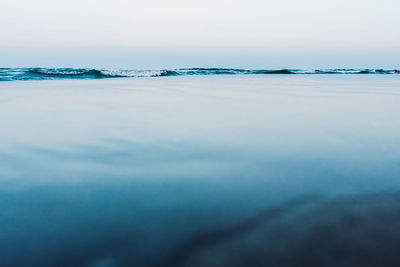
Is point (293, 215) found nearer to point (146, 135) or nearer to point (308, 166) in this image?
point (308, 166)

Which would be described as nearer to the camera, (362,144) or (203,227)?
(203,227)

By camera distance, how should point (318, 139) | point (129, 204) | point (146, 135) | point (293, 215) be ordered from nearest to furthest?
point (293, 215) < point (129, 204) < point (318, 139) < point (146, 135)

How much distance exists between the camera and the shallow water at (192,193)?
42.5 inches

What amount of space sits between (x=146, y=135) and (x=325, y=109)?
2.87 metres

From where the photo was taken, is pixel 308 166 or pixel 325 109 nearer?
pixel 308 166

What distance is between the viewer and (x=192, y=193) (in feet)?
5.15

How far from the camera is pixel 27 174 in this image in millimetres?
1844

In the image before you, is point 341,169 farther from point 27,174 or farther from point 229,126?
point 27,174

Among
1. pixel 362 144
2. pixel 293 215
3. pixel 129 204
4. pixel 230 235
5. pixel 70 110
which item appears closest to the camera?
pixel 230 235

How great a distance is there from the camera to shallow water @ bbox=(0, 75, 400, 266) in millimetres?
1080

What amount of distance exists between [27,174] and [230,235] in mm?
1307

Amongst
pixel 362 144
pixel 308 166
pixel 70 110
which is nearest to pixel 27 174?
pixel 308 166

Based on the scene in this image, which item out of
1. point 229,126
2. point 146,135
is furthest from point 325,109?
point 146,135

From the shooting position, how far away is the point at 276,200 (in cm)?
148
